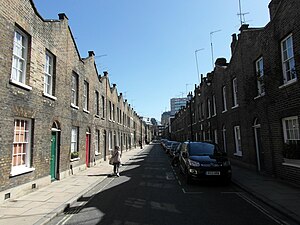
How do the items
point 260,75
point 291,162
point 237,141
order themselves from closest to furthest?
point 291,162 < point 260,75 < point 237,141

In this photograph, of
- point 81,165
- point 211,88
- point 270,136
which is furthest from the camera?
point 211,88

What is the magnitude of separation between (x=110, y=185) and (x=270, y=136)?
26.5ft

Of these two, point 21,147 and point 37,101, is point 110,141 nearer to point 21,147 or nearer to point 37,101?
point 37,101

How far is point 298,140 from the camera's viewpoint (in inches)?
405

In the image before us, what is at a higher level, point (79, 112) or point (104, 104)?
point (104, 104)

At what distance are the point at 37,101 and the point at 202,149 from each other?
8.12 meters

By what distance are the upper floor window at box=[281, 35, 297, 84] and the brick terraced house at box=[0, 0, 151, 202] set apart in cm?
1077


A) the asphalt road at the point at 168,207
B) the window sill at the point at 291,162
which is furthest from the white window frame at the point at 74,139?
the window sill at the point at 291,162

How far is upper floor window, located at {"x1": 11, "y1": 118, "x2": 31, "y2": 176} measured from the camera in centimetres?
977

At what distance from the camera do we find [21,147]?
1021cm

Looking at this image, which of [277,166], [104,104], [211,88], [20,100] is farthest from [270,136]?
[104,104]

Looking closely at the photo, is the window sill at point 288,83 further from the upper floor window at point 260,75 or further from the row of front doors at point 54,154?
the row of front doors at point 54,154

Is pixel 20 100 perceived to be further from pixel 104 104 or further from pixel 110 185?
pixel 104 104

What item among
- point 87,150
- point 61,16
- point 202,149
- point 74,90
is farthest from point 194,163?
point 61,16
